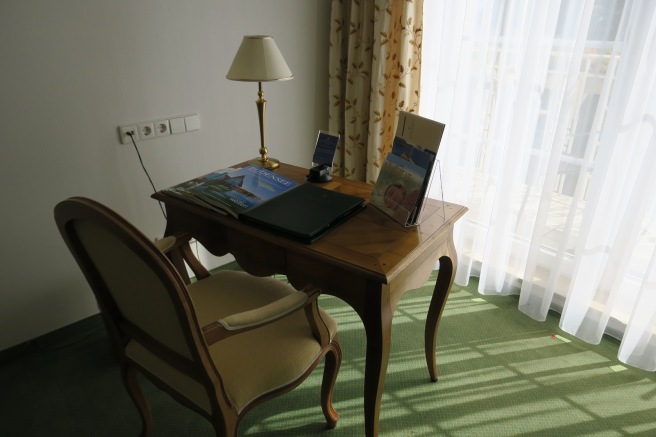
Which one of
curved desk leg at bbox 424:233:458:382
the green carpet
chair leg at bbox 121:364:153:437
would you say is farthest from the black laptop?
the green carpet

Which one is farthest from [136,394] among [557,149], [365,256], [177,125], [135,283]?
[557,149]

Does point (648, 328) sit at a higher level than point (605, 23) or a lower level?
lower

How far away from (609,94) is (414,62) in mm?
902

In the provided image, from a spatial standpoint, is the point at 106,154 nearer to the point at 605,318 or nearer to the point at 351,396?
the point at 351,396

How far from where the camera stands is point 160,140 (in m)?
2.11

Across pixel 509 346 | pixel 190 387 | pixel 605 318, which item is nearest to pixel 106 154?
pixel 190 387

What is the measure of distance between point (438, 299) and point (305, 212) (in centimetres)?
62

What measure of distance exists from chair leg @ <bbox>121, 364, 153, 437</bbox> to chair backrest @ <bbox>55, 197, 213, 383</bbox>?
0.65 feet

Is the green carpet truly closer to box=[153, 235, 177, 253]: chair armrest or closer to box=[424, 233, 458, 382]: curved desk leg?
box=[424, 233, 458, 382]: curved desk leg

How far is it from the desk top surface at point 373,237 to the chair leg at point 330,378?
0.34 metres

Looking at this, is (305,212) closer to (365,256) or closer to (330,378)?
(365,256)

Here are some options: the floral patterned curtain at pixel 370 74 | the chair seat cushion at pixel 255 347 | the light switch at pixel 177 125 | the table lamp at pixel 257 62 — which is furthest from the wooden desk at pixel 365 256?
the floral patterned curtain at pixel 370 74

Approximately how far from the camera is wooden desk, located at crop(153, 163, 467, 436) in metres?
1.20

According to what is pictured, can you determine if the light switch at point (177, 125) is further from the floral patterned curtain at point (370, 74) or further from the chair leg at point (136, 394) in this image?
the chair leg at point (136, 394)
